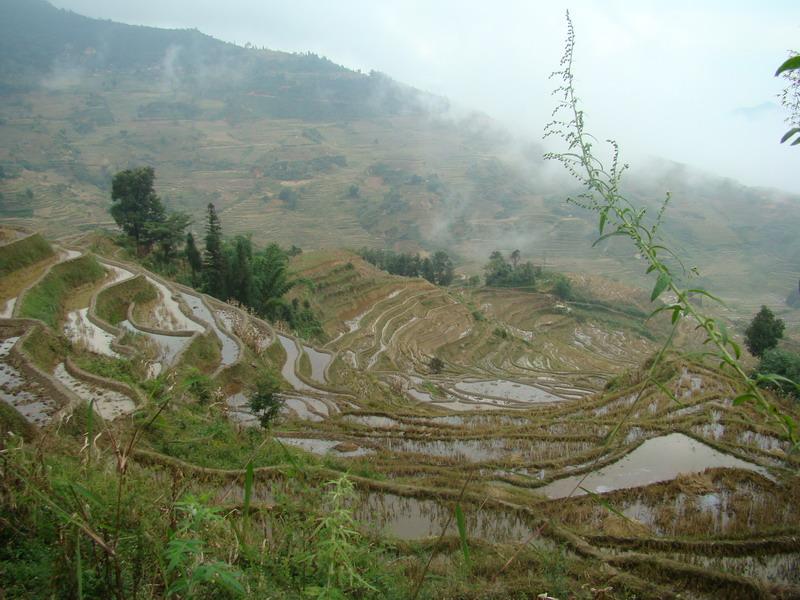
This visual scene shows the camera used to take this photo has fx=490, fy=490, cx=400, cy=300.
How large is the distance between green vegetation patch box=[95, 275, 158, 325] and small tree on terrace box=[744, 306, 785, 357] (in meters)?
28.1

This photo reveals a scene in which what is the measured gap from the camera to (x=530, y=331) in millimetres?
48500

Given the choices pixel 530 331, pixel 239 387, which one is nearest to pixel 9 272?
pixel 239 387

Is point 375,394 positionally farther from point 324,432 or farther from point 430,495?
point 430,495

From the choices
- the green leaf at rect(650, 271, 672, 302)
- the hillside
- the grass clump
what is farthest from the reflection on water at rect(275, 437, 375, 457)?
the green leaf at rect(650, 271, 672, 302)

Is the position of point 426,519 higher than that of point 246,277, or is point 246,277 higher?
point 426,519

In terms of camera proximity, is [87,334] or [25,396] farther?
[87,334]

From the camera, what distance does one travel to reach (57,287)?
17484 millimetres

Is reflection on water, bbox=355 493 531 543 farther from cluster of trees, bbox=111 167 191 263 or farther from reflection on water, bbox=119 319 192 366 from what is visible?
cluster of trees, bbox=111 167 191 263

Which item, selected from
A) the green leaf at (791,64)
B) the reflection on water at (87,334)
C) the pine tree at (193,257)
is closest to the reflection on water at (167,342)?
the reflection on water at (87,334)

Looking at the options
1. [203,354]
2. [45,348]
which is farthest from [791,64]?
[203,354]

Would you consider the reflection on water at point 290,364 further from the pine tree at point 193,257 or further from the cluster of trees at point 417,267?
the cluster of trees at point 417,267

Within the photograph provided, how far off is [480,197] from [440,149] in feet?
204

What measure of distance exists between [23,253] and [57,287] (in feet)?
7.74

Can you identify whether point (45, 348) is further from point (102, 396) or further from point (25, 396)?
point (25, 396)
